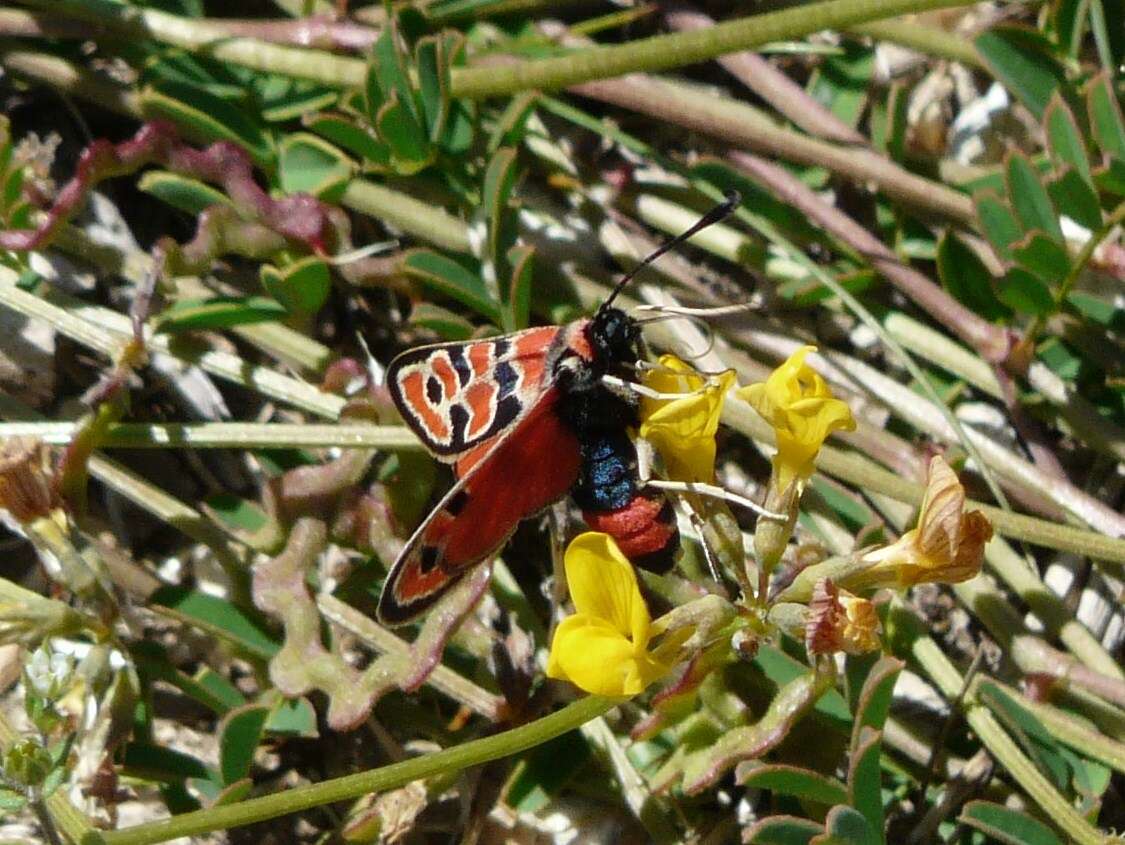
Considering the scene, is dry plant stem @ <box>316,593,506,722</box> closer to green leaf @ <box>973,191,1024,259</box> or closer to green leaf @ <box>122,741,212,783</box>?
green leaf @ <box>122,741,212,783</box>

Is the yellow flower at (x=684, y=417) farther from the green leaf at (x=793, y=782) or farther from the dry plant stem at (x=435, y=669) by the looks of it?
the dry plant stem at (x=435, y=669)

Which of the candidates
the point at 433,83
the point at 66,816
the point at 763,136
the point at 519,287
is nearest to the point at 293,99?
the point at 433,83

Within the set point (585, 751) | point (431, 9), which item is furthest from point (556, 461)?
point (431, 9)

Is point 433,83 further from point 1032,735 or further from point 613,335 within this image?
point 1032,735

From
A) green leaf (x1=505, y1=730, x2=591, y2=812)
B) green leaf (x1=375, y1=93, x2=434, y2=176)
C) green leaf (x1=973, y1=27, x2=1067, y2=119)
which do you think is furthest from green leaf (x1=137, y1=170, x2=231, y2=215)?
green leaf (x1=973, y1=27, x2=1067, y2=119)

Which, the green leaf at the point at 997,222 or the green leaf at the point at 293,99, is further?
the green leaf at the point at 293,99

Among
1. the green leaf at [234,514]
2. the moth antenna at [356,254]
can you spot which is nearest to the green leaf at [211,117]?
the moth antenna at [356,254]
